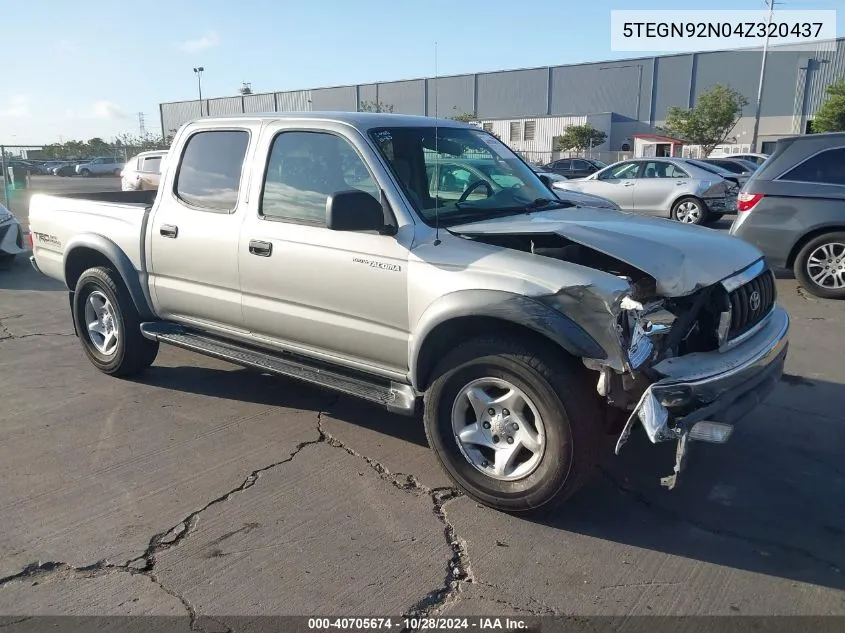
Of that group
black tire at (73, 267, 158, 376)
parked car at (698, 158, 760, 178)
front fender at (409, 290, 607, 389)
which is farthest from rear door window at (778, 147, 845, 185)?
parked car at (698, 158, 760, 178)

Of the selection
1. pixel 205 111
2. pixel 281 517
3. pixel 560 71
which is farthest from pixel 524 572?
pixel 205 111

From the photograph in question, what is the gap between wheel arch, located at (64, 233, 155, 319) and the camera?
16.9 ft

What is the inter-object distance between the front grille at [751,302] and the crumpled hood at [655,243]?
4.8 inches

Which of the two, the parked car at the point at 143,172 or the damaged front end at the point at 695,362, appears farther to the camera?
the parked car at the point at 143,172

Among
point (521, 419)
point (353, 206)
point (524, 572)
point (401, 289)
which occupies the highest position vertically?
point (353, 206)

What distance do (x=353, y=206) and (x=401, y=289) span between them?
0.50m

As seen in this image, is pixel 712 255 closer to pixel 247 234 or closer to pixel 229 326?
pixel 247 234

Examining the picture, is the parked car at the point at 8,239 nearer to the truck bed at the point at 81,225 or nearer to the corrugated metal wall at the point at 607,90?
the truck bed at the point at 81,225

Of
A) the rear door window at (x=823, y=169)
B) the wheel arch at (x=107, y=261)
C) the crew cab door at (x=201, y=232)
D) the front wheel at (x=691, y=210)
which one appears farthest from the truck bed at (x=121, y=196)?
the front wheel at (x=691, y=210)

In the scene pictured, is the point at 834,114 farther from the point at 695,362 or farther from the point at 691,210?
the point at 695,362

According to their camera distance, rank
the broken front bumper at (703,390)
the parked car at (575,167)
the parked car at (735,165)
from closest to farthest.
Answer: the broken front bumper at (703,390) → the parked car at (735,165) → the parked car at (575,167)

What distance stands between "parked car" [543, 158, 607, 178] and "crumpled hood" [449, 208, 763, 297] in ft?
86.8

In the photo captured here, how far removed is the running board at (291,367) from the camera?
12.4ft

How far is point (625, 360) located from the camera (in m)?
3.02
